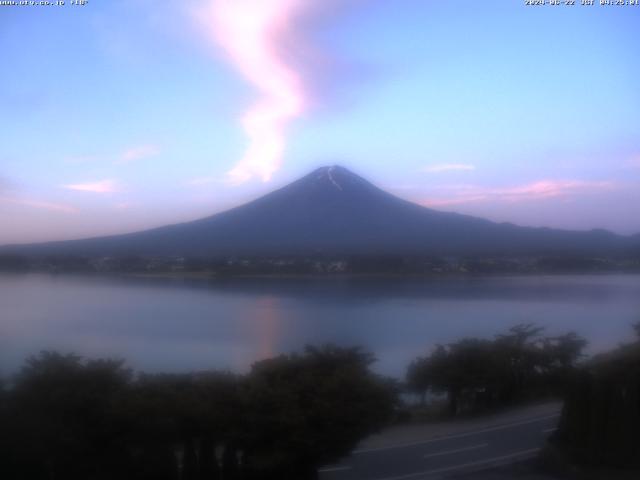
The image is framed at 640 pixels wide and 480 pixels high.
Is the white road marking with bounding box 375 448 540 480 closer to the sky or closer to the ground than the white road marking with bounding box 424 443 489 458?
closer to the sky

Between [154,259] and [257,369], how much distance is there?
6847 mm

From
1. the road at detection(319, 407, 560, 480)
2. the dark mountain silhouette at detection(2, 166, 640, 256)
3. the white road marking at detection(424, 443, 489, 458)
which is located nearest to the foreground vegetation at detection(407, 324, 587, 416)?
the road at detection(319, 407, 560, 480)

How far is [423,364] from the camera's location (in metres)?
11.0

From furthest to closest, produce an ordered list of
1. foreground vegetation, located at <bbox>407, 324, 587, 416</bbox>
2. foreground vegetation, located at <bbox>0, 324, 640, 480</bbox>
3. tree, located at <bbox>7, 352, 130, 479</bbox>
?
foreground vegetation, located at <bbox>407, 324, 587, 416</bbox> < foreground vegetation, located at <bbox>0, 324, 640, 480</bbox> < tree, located at <bbox>7, 352, 130, 479</bbox>

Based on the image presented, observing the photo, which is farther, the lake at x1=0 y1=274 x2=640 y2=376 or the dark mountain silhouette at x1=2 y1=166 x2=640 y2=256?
the dark mountain silhouette at x1=2 y1=166 x2=640 y2=256

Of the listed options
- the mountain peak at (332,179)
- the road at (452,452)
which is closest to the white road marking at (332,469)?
the road at (452,452)

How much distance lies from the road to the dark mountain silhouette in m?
6.24

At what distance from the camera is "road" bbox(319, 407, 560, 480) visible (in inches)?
301

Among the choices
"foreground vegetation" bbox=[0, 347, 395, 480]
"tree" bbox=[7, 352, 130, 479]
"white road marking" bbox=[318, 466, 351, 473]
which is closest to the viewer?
"tree" bbox=[7, 352, 130, 479]

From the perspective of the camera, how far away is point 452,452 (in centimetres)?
834

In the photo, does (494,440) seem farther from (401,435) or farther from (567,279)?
(567,279)

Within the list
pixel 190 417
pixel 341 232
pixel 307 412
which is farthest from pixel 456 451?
pixel 341 232

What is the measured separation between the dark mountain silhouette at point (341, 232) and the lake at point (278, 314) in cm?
87

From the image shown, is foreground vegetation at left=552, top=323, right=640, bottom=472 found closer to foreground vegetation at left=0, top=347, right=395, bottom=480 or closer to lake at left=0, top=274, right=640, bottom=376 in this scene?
foreground vegetation at left=0, top=347, right=395, bottom=480
